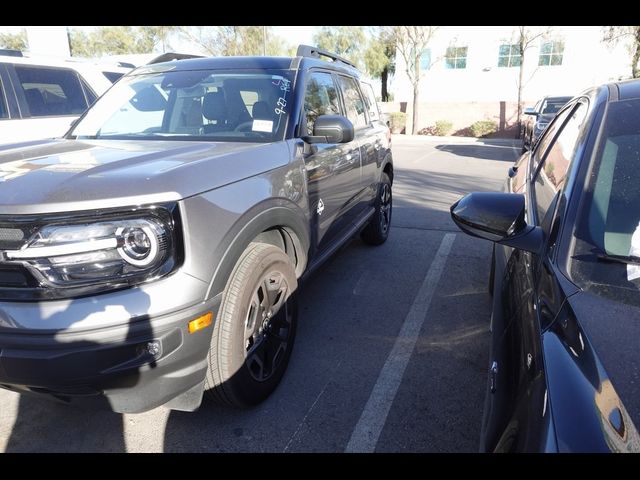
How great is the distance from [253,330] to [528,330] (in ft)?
4.53

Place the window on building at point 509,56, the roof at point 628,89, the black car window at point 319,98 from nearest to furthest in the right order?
the roof at point 628,89 < the black car window at point 319,98 < the window on building at point 509,56

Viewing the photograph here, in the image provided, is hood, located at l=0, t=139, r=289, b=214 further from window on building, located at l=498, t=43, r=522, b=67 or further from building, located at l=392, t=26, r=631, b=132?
window on building, located at l=498, t=43, r=522, b=67

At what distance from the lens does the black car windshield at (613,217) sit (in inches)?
55.9

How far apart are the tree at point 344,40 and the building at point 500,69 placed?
9.79m

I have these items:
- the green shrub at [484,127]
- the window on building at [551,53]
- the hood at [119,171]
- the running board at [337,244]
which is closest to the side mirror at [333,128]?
the hood at [119,171]

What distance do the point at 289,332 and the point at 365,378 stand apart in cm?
56

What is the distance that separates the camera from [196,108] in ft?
10.1

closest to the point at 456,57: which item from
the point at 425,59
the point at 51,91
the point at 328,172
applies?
the point at 425,59

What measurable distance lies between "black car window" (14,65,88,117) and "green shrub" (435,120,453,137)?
68.3 ft

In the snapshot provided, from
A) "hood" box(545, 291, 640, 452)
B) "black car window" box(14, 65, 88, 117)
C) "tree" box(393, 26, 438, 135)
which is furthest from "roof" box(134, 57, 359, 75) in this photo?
"tree" box(393, 26, 438, 135)

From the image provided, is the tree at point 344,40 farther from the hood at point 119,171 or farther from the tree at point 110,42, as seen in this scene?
the hood at point 119,171

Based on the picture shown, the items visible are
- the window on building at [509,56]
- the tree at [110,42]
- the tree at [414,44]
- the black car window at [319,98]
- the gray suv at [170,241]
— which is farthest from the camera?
the tree at [110,42]

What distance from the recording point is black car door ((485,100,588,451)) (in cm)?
111
